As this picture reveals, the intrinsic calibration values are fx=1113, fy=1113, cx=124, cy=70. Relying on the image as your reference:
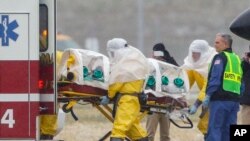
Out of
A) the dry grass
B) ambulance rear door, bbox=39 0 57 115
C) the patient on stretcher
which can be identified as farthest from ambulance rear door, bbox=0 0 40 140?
the dry grass

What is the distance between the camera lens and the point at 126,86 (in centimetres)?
1330

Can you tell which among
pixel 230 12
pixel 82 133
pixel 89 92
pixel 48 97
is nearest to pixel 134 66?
pixel 89 92

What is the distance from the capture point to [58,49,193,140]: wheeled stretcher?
42.9ft

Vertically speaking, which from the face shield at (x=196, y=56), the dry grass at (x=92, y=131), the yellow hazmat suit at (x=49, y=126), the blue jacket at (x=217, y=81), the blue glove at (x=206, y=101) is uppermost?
the face shield at (x=196, y=56)

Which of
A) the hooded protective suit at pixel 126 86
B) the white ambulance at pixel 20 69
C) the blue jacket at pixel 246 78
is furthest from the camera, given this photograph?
the blue jacket at pixel 246 78

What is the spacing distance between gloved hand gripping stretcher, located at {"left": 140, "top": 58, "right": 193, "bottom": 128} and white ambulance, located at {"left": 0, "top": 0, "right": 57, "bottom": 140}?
10.7 ft

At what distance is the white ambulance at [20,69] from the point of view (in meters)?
10.3

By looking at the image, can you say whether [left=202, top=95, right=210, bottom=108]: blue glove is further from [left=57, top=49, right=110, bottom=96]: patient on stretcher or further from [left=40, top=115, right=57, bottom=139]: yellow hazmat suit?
[left=40, top=115, right=57, bottom=139]: yellow hazmat suit

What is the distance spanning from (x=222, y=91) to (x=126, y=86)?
1.32 m

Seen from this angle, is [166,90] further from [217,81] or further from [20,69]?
[20,69]

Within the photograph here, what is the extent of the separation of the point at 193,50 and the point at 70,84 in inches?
99.3

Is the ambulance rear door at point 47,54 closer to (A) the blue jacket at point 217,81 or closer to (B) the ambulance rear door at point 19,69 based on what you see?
(B) the ambulance rear door at point 19,69

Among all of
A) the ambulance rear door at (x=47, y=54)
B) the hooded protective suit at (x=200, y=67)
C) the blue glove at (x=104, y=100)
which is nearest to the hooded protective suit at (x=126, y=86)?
the blue glove at (x=104, y=100)

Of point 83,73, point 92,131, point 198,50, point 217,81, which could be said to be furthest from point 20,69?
point 92,131
